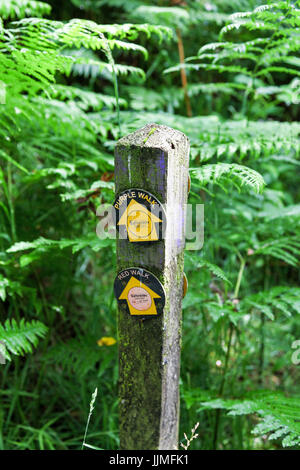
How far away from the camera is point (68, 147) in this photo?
2461mm

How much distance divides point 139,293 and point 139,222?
0.66 ft

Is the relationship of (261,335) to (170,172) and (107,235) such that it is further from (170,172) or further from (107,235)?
(170,172)

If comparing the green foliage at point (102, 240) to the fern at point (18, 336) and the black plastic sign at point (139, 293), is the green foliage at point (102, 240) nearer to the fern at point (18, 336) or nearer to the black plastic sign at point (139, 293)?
the fern at point (18, 336)

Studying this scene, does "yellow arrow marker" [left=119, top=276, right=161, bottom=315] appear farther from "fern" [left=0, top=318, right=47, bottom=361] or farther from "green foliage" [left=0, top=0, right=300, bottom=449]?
"fern" [left=0, top=318, right=47, bottom=361]

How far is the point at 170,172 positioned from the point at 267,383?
2.20 m

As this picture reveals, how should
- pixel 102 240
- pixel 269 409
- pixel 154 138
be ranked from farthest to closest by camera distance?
pixel 102 240 → pixel 269 409 → pixel 154 138

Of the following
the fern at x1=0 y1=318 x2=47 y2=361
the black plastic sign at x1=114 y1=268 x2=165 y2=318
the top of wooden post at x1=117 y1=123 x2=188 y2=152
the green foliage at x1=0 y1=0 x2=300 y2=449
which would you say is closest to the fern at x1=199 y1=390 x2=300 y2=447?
the green foliage at x1=0 y1=0 x2=300 y2=449

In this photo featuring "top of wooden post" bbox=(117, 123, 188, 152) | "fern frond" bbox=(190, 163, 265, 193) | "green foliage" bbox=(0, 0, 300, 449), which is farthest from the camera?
"green foliage" bbox=(0, 0, 300, 449)

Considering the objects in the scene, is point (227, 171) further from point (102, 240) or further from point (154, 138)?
point (102, 240)

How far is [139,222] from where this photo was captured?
4.06ft

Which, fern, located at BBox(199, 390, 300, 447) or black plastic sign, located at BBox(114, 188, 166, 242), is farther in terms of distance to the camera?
fern, located at BBox(199, 390, 300, 447)

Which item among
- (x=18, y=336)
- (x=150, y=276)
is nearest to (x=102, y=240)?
(x=18, y=336)

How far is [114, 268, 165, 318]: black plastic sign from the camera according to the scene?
4.12ft
